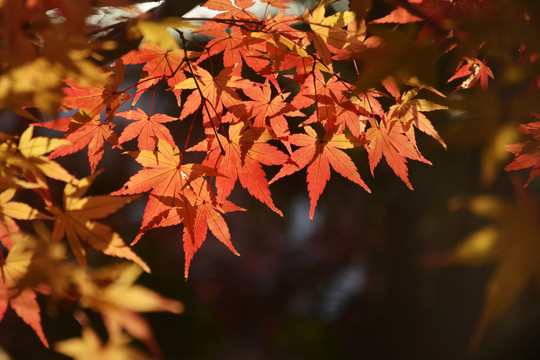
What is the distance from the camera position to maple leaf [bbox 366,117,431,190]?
71 centimetres

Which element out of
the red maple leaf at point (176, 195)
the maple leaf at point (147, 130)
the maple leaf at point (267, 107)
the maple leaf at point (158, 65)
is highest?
the maple leaf at point (158, 65)

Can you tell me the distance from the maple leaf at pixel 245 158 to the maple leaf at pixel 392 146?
0.60 feet

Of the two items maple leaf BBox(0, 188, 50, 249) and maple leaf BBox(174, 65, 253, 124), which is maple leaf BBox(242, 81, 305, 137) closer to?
maple leaf BBox(174, 65, 253, 124)

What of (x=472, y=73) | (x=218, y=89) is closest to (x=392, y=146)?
(x=472, y=73)

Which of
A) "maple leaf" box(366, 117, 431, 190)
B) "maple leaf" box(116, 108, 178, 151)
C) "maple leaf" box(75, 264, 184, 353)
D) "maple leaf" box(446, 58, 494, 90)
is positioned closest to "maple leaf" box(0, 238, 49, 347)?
"maple leaf" box(75, 264, 184, 353)

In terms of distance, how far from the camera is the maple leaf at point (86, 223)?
534 mm

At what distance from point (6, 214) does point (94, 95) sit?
0.23 m

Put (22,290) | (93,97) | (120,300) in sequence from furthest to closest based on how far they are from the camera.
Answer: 1. (93,97)
2. (22,290)
3. (120,300)

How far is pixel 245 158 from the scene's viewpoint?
0.69 metres

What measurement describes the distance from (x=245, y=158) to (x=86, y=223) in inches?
10.8

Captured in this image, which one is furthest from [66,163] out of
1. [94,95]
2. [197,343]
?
[94,95]

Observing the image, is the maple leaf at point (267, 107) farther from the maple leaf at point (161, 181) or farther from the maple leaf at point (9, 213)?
the maple leaf at point (9, 213)

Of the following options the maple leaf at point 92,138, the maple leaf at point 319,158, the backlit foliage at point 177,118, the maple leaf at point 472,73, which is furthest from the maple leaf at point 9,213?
the maple leaf at point 472,73

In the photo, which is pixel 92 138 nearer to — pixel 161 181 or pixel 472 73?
pixel 161 181
